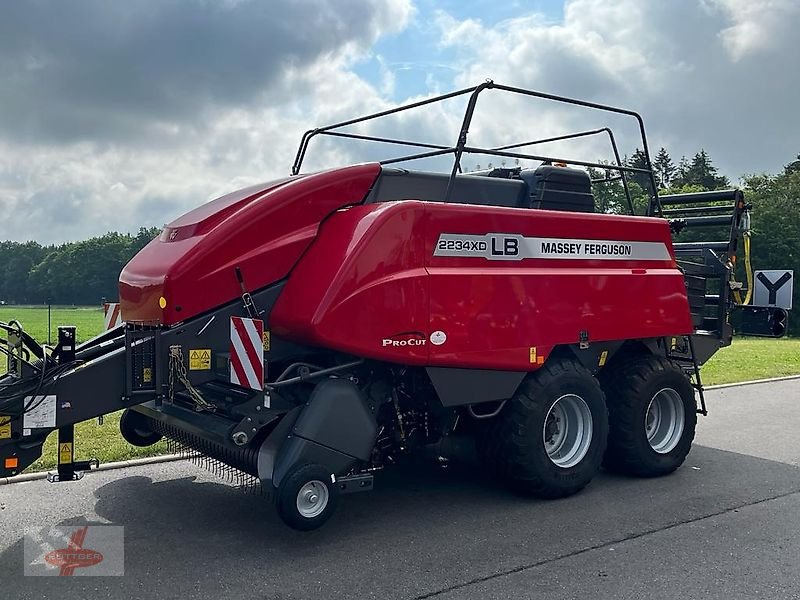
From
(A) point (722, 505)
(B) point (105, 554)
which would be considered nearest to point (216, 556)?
(B) point (105, 554)

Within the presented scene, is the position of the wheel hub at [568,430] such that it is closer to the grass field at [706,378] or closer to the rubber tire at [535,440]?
the rubber tire at [535,440]

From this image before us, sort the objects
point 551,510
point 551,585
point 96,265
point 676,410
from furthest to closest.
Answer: point 96,265, point 676,410, point 551,510, point 551,585

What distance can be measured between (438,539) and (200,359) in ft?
6.35

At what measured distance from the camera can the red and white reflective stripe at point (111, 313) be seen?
6338 millimetres

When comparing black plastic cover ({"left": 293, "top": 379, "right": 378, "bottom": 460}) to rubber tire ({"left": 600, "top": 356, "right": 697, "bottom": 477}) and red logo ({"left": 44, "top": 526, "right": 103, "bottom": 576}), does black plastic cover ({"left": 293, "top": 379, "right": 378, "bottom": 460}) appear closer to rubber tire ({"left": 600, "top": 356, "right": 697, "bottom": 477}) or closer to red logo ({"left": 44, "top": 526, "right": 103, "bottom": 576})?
red logo ({"left": 44, "top": 526, "right": 103, "bottom": 576})

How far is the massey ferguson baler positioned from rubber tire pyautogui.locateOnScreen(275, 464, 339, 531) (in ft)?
0.04

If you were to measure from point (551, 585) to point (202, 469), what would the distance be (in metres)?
3.47

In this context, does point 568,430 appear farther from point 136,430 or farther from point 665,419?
point 136,430

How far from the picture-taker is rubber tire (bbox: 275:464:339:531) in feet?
15.1

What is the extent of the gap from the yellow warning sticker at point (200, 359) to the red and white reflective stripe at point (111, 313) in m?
1.56

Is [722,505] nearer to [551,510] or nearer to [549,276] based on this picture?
[551,510]

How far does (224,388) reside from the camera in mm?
5344

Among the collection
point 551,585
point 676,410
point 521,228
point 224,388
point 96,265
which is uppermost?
point 96,265

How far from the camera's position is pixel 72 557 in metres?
4.58
